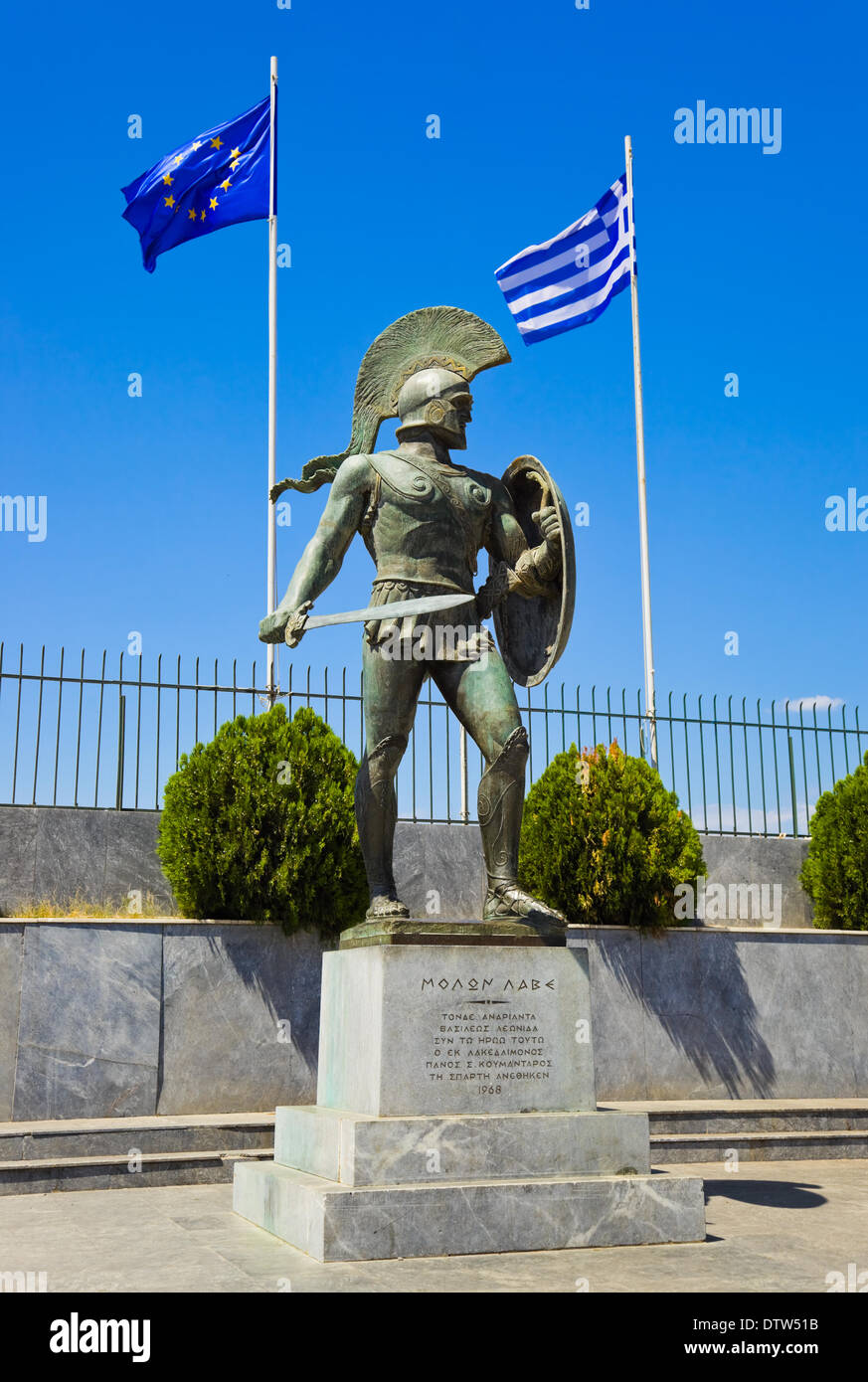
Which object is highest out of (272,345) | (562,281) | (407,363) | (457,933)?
(562,281)

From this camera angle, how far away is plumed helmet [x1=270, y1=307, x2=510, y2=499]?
670 cm

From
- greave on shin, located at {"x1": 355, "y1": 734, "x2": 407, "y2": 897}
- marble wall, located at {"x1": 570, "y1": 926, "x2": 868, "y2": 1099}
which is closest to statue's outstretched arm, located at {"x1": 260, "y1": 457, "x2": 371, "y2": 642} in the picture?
greave on shin, located at {"x1": 355, "y1": 734, "x2": 407, "y2": 897}

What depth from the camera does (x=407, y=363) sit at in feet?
22.4

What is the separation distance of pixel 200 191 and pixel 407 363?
8.18 m

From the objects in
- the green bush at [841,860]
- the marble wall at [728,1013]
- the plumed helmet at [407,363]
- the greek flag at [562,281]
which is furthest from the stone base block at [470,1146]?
the greek flag at [562,281]

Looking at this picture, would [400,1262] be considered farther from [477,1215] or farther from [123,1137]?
[123,1137]

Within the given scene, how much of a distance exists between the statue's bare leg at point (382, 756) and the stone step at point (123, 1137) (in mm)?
3026

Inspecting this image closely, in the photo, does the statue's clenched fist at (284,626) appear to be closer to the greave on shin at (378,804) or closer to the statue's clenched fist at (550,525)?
the greave on shin at (378,804)

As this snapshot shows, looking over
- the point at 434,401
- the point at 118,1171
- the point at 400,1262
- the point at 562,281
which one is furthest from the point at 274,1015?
the point at 562,281

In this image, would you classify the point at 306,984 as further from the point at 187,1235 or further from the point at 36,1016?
the point at 187,1235

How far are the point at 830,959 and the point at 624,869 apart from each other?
2487 millimetres

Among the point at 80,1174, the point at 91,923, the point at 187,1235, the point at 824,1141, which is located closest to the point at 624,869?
the point at 824,1141

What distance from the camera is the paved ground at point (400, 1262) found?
457cm
